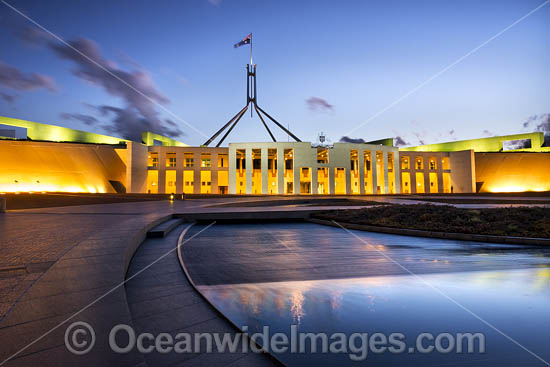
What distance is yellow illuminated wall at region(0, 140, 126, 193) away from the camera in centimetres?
3312

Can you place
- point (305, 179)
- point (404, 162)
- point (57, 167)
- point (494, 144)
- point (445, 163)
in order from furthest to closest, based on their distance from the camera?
point (494, 144) → point (404, 162) → point (445, 163) → point (305, 179) → point (57, 167)

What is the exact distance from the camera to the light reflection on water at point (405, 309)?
2584 mm

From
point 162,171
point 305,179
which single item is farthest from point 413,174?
point 162,171

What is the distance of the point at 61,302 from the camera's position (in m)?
2.78

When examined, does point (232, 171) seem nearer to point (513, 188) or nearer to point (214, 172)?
point (214, 172)

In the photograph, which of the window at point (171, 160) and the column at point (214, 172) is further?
the column at point (214, 172)

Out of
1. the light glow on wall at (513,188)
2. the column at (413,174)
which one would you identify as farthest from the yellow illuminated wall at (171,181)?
the light glow on wall at (513,188)

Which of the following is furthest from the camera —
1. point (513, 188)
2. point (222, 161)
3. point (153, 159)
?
point (513, 188)

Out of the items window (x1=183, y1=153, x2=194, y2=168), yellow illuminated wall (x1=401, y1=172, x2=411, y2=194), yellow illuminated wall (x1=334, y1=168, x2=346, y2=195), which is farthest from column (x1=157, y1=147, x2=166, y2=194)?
Answer: yellow illuminated wall (x1=401, y1=172, x2=411, y2=194)

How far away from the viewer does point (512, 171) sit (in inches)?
1811

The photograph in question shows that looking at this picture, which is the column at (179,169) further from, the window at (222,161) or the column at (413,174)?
the column at (413,174)
